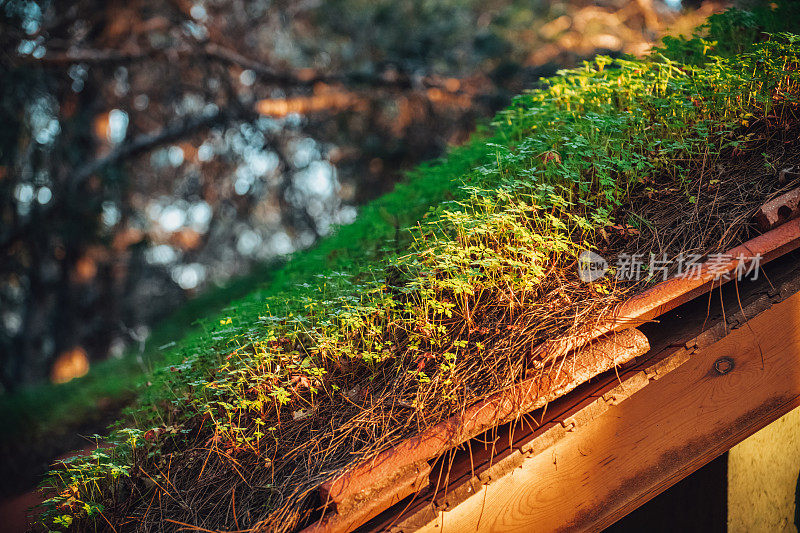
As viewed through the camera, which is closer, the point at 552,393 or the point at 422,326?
the point at 552,393

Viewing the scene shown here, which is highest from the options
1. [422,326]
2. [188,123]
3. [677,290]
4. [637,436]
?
[188,123]

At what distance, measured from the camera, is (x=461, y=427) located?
6.59ft

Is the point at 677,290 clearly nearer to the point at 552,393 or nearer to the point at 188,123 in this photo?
the point at 552,393

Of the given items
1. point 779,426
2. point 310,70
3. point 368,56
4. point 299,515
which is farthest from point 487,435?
point 368,56

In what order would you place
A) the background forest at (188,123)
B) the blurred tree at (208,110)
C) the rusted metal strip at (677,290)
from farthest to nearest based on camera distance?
1. the blurred tree at (208,110)
2. the background forest at (188,123)
3. the rusted metal strip at (677,290)

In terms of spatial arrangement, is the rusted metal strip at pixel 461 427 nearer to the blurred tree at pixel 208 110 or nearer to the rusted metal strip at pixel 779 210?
the rusted metal strip at pixel 779 210

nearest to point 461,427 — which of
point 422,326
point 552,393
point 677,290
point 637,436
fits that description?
point 552,393

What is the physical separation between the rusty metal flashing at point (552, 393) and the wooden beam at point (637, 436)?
2 cm

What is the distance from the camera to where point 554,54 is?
10.7m

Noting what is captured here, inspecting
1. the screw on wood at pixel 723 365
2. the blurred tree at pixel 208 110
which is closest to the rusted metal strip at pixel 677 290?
the screw on wood at pixel 723 365

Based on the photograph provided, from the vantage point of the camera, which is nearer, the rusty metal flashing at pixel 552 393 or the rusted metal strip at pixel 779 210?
the rusty metal flashing at pixel 552 393

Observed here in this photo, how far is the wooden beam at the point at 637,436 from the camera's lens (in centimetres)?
197

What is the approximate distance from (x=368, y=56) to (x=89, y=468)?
10.4 m

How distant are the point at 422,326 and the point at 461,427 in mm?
587
